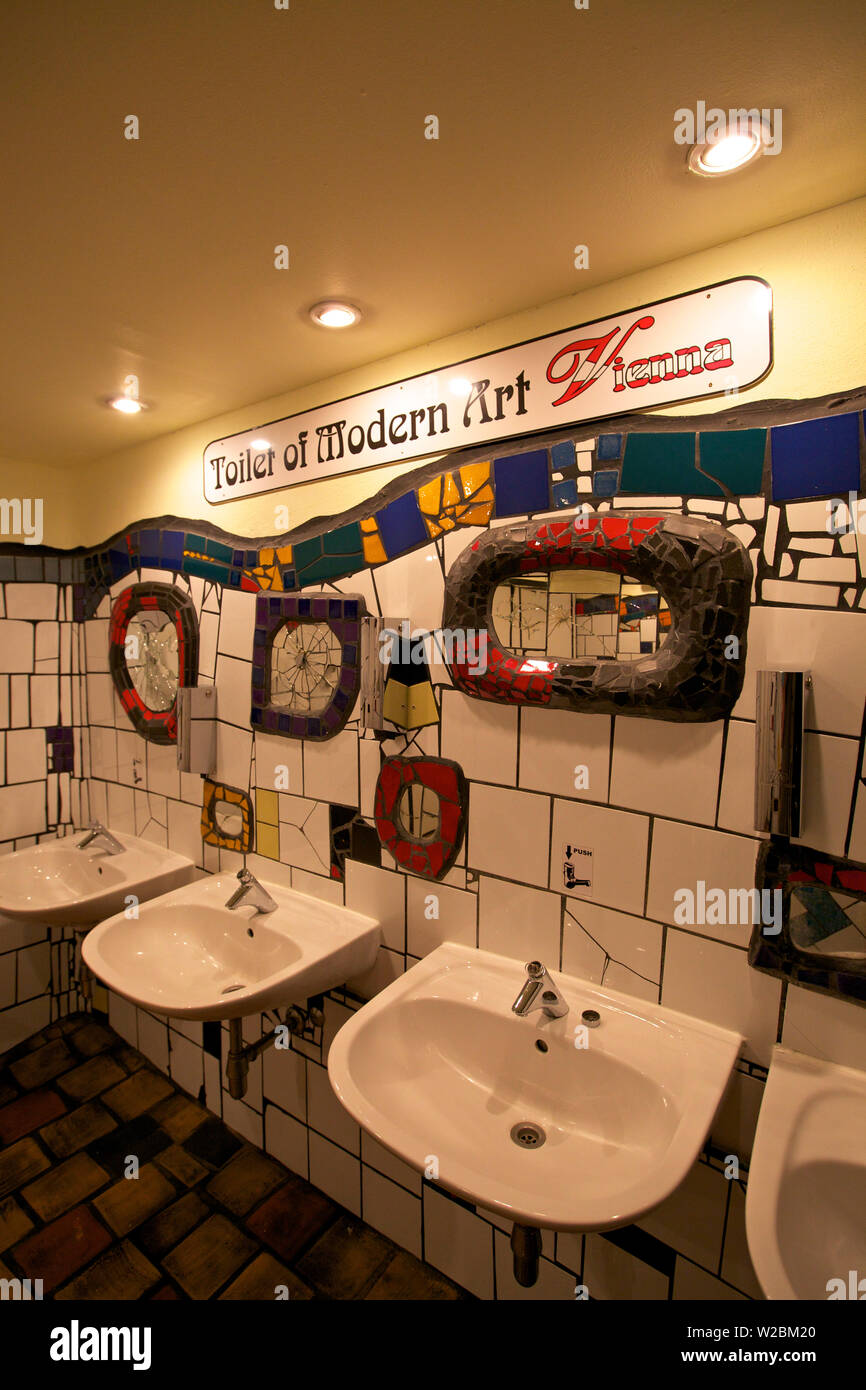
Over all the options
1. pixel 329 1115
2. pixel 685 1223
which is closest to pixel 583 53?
pixel 685 1223

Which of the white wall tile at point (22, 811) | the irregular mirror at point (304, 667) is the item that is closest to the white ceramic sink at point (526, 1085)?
the irregular mirror at point (304, 667)

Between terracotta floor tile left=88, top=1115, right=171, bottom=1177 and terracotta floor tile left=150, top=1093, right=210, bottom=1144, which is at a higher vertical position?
terracotta floor tile left=150, top=1093, right=210, bottom=1144

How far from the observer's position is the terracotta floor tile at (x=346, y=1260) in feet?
5.04

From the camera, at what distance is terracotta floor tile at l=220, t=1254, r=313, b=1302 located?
4.97 ft

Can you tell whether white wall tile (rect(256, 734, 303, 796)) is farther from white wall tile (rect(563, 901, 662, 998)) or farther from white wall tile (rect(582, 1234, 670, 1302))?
white wall tile (rect(582, 1234, 670, 1302))

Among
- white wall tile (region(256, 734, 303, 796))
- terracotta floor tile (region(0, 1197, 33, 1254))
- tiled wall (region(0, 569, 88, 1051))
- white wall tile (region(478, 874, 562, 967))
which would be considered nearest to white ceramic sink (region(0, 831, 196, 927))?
tiled wall (region(0, 569, 88, 1051))

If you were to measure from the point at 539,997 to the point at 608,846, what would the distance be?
36cm

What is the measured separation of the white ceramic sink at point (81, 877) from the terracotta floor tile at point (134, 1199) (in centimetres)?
81

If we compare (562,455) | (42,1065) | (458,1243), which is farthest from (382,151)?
(42,1065)

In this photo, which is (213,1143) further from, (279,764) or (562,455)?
(562,455)

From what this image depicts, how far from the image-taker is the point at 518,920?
1.42 m

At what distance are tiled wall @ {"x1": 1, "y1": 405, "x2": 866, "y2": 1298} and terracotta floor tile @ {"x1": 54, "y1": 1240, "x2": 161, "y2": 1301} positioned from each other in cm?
44

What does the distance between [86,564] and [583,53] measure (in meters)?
2.53

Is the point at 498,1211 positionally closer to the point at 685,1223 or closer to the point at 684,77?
the point at 685,1223
